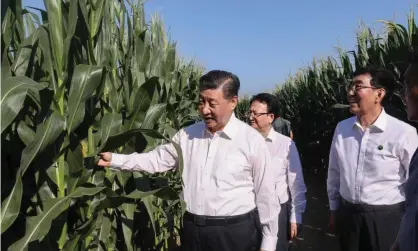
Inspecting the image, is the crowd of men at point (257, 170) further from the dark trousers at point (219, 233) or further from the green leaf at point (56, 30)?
the green leaf at point (56, 30)

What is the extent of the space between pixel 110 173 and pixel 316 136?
6.61 meters

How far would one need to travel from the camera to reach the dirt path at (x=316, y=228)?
467cm

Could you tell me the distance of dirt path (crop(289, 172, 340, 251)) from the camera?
4.67 meters

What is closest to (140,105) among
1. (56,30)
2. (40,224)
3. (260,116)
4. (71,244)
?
(56,30)

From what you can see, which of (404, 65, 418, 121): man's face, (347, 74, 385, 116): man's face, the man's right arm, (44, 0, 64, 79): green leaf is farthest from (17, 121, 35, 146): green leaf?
(347, 74, 385, 116): man's face

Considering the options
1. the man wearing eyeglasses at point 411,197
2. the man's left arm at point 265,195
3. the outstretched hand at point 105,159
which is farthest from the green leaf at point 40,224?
the man wearing eyeglasses at point 411,197

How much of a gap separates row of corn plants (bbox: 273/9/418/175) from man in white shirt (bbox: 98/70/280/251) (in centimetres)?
82

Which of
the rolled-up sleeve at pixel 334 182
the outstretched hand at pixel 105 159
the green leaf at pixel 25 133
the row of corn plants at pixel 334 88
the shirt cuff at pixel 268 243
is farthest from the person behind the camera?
the row of corn plants at pixel 334 88

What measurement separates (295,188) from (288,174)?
0.34ft

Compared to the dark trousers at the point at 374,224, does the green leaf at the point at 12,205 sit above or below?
above

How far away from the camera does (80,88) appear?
1.54 meters

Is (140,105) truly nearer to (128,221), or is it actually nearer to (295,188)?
(128,221)

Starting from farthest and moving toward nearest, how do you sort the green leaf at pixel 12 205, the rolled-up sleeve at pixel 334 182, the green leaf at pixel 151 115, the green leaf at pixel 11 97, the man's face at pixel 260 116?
1. the man's face at pixel 260 116
2. the rolled-up sleeve at pixel 334 182
3. the green leaf at pixel 151 115
4. the green leaf at pixel 12 205
5. the green leaf at pixel 11 97

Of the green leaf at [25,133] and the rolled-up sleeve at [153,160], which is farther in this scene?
the rolled-up sleeve at [153,160]
